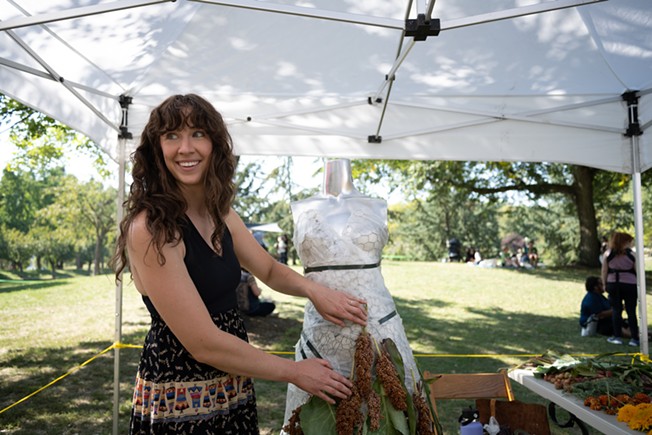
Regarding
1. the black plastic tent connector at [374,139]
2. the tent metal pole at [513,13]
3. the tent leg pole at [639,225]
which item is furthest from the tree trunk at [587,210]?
the tent metal pole at [513,13]

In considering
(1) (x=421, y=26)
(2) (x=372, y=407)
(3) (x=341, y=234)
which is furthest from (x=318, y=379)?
(1) (x=421, y=26)

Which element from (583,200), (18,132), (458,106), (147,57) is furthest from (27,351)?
(583,200)

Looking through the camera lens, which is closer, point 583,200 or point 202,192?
point 202,192

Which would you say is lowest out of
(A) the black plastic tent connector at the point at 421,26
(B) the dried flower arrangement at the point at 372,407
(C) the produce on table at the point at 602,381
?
(C) the produce on table at the point at 602,381

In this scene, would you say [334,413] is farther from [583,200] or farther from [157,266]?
[583,200]

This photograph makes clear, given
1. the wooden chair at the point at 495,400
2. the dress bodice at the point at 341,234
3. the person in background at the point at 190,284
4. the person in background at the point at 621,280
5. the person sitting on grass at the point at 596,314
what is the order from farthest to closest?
the person sitting on grass at the point at 596,314, the person in background at the point at 621,280, the wooden chair at the point at 495,400, the dress bodice at the point at 341,234, the person in background at the point at 190,284

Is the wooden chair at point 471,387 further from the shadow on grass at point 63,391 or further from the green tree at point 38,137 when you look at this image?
the green tree at point 38,137

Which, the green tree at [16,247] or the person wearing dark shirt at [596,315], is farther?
the green tree at [16,247]

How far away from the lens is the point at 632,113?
162 inches

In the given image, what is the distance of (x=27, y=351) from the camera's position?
6980mm

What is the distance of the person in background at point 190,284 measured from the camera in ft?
4.21

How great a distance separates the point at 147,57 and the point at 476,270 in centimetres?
1735

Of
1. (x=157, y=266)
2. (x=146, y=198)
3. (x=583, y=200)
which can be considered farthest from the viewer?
(x=583, y=200)

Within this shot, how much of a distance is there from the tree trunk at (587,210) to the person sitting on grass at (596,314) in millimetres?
8283
